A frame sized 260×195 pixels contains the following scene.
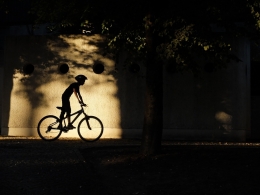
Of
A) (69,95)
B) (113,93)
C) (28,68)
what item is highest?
(28,68)

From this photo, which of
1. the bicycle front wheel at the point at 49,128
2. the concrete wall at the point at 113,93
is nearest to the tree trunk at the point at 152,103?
the bicycle front wheel at the point at 49,128

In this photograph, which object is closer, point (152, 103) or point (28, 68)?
point (152, 103)

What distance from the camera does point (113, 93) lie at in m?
19.9

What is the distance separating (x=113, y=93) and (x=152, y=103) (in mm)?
6692

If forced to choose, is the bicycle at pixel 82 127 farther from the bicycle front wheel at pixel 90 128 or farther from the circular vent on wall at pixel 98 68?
the circular vent on wall at pixel 98 68

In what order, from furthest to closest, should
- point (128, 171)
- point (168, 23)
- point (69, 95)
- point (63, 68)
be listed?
point (63, 68) < point (69, 95) < point (168, 23) < point (128, 171)

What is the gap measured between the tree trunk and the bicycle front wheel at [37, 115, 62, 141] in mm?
5710

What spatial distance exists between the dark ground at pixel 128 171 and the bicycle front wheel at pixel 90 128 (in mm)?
3413

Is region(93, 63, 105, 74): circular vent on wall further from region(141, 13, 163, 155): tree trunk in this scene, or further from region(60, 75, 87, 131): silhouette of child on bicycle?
region(141, 13, 163, 155): tree trunk

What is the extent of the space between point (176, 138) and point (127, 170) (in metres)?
8.11

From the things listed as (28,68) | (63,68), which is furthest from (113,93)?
(28,68)

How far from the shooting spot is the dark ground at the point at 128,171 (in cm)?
973

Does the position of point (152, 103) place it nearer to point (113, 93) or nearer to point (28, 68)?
point (113, 93)

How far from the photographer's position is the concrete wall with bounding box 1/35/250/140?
1948 centimetres
